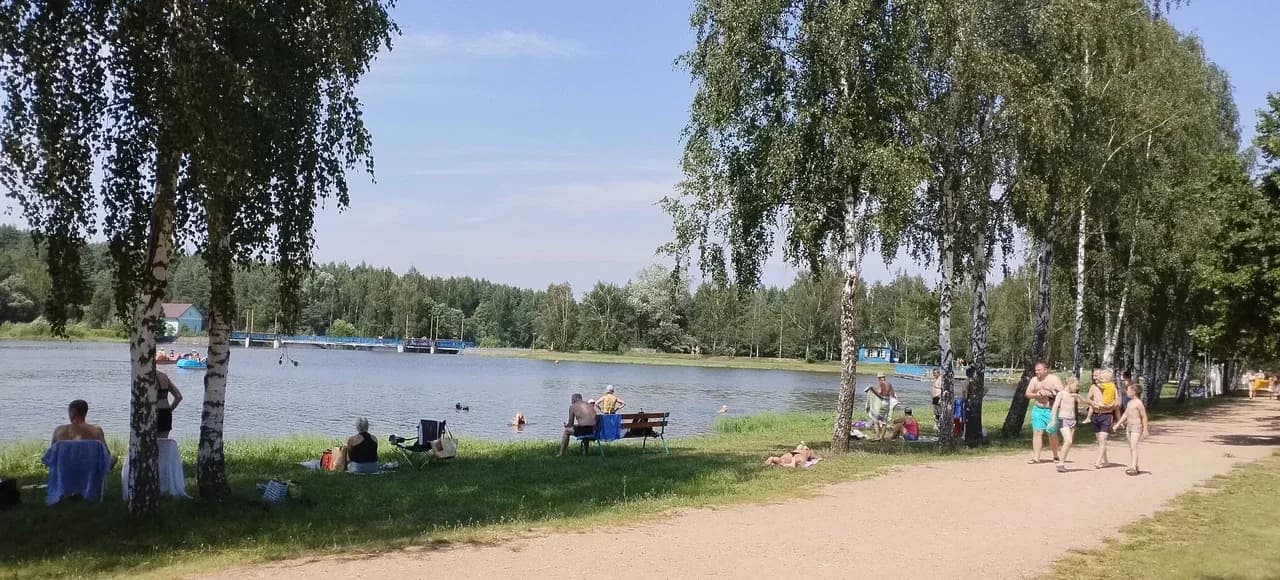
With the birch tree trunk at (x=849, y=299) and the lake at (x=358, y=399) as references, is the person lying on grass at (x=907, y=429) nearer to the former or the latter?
the birch tree trunk at (x=849, y=299)

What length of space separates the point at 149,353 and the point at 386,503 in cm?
315

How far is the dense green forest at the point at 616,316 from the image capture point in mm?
94312

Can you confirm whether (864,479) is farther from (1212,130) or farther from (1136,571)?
(1212,130)

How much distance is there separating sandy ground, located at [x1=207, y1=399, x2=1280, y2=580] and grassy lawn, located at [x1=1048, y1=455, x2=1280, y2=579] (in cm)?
26

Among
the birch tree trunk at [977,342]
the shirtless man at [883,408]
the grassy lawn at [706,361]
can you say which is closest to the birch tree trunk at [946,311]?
the birch tree trunk at [977,342]

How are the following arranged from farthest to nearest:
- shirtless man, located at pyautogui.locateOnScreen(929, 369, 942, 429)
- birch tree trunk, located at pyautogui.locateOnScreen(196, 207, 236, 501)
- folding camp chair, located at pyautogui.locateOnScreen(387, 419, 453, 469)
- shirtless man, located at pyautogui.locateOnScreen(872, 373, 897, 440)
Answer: shirtless man, located at pyautogui.locateOnScreen(872, 373, 897, 440), shirtless man, located at pyautogui.locateOnScreen(929, 369, 942, 429), folding camp chair, located at pyautogui.locateOnScreen(387, 419, 453, 469), birch tree trunk, located at pyautogui.locateOnScreen(196, 207, 236, 501)

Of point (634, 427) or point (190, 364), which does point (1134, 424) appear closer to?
point (634, 427)

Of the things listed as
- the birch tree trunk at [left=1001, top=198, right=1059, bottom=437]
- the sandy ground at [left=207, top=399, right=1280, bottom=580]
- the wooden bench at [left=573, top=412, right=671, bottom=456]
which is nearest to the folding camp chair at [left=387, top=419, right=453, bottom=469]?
the wooden bench at [left=573, top=412, right=671, bottom=456]

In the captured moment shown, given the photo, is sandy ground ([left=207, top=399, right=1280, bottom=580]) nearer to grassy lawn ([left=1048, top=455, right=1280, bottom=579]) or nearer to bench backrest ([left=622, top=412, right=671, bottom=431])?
grassy lawn ([left=1048, top=455, right=1280, bottom=579])

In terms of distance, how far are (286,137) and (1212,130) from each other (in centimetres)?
2927

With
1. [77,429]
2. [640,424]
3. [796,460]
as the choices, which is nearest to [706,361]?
[640,424]

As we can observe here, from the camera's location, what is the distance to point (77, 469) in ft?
33.2

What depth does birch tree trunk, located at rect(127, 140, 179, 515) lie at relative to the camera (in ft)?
29.5

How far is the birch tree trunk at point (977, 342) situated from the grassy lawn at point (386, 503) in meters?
1.53
